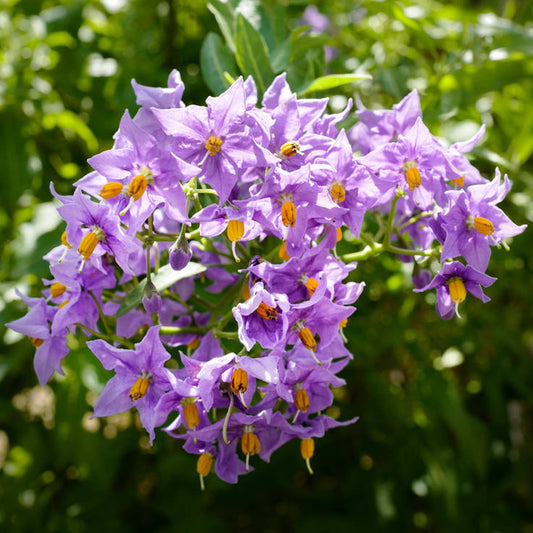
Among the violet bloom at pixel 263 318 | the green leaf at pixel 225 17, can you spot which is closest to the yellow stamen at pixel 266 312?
the violet bloom at pixel 263 318

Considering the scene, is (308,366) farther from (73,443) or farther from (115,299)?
(73,443)

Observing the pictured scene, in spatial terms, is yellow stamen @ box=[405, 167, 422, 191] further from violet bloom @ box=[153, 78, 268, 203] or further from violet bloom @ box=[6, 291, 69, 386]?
violet bloom @ box=[6, 291, 69, 386]

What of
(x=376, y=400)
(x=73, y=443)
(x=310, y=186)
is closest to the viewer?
(x=310, y=186)

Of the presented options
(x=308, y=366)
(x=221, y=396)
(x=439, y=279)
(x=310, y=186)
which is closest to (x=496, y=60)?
(x=439, y=279)

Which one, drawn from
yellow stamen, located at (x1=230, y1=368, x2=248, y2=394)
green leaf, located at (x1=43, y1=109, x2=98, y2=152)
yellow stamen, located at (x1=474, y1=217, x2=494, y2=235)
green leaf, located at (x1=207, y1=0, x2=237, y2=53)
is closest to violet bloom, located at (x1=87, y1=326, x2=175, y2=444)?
yellow stamen, located at (x1=230, y1=368, x2=248, y2=394)

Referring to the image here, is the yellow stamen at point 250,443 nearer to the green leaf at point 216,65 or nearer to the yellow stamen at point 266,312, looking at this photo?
the yellow stamen at point 266,312
